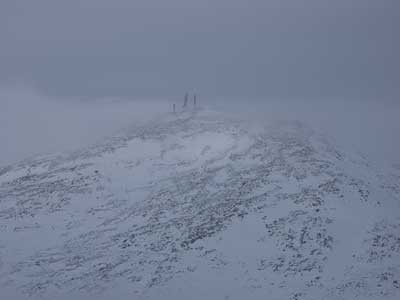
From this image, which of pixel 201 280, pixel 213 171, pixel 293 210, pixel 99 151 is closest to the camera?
pixel 201 280

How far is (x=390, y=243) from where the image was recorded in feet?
142

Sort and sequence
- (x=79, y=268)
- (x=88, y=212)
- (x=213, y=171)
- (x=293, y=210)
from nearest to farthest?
(x=79, y=268), (x=293, y=210), (x=88, y=212), (x=213, y=171)

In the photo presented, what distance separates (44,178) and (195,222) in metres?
22.0

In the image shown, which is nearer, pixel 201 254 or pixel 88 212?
pixel 201 254

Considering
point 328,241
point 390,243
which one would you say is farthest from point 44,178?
point 390,243

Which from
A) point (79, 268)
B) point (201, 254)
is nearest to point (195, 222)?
point (201, 254)

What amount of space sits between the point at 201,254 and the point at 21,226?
64.5ft

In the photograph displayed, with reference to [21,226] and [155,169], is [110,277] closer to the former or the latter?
[21,226]

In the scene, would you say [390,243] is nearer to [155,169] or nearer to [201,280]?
Answer: [201,280]

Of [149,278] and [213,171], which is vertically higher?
[213,171]

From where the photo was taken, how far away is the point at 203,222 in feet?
158

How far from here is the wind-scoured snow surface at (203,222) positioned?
4053 centimetres

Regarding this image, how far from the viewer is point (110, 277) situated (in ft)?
139

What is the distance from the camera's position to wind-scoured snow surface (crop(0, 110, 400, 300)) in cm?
4053
